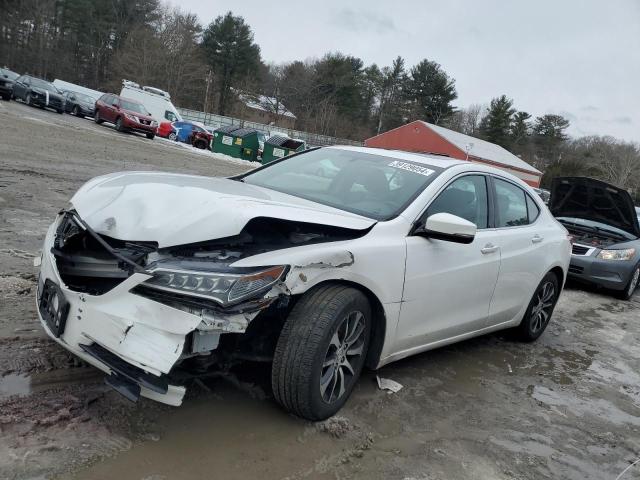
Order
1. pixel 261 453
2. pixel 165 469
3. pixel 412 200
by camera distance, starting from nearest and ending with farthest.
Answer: pixel 165 469, pixel 261 453, pixel 412 200

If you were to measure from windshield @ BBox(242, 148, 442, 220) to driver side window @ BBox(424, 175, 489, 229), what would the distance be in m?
0.16

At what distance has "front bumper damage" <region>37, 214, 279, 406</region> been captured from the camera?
2.44 metres

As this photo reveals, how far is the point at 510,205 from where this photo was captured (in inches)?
183

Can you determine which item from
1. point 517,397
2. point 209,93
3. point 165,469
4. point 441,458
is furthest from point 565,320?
point 209,93

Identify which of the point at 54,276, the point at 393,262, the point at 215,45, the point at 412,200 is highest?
the point at 215,45

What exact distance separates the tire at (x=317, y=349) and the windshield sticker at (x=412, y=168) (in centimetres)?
123

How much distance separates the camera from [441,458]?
2979 millimetres

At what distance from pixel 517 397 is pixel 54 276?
322 centimetres

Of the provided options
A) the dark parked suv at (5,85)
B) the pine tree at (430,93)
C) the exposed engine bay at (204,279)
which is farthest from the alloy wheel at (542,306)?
the pine tree at (430,93)

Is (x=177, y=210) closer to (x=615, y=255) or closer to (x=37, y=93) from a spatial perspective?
(x=615, y=255)

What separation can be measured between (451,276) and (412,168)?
0.85 meters

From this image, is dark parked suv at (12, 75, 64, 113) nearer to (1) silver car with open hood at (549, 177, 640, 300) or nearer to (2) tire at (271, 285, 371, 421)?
(1) silver car with open hood at (549, 177, 640, 300)

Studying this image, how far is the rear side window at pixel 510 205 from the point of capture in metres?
4.46

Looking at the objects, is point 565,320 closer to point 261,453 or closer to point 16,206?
point 261,453
